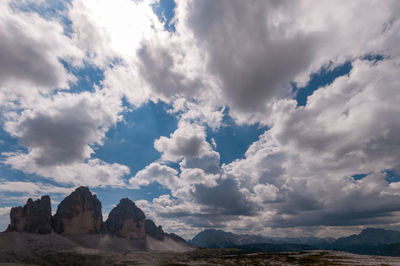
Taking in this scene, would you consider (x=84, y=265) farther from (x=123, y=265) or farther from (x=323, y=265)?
(x=323, y=265)

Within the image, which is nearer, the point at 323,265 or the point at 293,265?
the point at 323,265

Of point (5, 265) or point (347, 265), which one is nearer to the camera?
point (347, 265)

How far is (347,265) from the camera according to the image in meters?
110

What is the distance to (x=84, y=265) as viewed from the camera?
650 ft

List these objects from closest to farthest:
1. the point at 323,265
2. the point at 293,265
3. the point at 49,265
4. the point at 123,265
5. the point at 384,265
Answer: the point at 384,265
the point at 323,265
the point at 293,265
the point at 123,265
the point at 49,265

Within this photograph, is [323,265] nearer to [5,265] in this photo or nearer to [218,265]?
[218,265]

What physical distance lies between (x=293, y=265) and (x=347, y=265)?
27151 mm

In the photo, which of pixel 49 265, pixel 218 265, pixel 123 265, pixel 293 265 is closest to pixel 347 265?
pixel 293 265

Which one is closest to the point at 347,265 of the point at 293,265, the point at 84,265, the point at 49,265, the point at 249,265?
the point at 293,265

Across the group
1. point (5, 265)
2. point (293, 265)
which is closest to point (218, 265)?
point (293, 265)

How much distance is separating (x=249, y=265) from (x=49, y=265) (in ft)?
565

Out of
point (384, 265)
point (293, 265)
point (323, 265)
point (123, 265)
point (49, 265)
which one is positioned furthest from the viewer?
point (49, 265)

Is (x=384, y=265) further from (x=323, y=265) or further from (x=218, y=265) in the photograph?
(x=218, y=265)

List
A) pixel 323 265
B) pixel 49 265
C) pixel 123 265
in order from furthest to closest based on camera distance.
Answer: pixel 49 265
pixel 123 265
pixel 323 265
